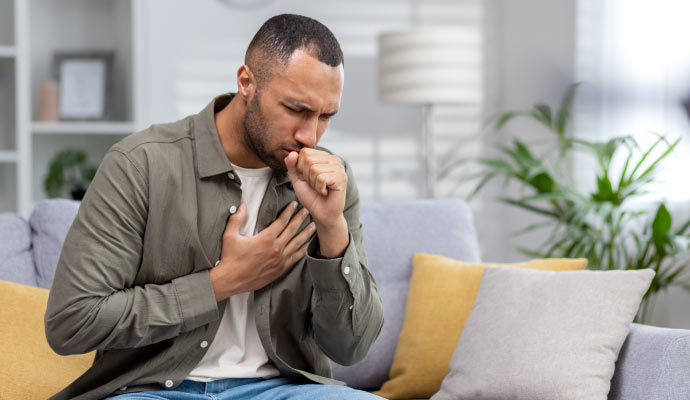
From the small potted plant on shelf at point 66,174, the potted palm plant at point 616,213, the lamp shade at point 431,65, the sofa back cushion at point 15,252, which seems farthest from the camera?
the small potted plant on shelf at point 66,174

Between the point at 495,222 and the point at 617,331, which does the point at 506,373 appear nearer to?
the point at 617,331

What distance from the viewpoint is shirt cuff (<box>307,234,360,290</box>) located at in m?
1.44

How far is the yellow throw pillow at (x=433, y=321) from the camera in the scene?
1.99 meters

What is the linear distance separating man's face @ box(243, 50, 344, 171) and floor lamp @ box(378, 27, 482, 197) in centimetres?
193

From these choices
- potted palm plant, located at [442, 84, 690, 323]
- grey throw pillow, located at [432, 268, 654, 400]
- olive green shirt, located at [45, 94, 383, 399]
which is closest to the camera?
olive green shirt, located at [45, 94, 383, 399]

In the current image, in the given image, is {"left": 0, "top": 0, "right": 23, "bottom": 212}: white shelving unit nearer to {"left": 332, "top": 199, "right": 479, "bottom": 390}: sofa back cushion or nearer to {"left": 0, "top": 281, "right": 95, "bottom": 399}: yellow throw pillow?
{"left": 0, "top": 281, "right": 95, "bottom": 399}: yellow throw pillow

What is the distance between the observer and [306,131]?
1.43 meters

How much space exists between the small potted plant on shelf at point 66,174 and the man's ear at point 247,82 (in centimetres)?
225

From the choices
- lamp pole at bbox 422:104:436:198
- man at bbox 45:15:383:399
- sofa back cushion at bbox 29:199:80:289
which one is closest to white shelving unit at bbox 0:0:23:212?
sofa back cushion at bbox 29:199:80:289

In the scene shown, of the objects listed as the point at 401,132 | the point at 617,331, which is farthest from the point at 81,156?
the point at 617,331

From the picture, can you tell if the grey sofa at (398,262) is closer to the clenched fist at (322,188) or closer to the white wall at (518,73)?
the clenched fist at (322,188)

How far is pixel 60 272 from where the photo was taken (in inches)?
52.6

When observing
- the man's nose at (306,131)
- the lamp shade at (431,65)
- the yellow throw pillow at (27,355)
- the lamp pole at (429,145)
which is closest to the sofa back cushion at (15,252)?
the yellow throw pillow at (27,355)

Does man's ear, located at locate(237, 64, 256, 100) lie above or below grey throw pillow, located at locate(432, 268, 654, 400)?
above
